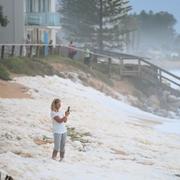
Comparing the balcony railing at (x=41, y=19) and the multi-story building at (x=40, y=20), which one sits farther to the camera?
the multi-story building at (x=40, y=20)

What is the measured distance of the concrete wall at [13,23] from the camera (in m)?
46.4

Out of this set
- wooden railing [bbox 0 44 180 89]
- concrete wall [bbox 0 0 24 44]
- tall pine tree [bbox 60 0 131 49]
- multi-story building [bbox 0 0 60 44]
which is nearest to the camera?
wooden railing [bbox 0 44 180 89]

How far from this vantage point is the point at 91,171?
15625mm

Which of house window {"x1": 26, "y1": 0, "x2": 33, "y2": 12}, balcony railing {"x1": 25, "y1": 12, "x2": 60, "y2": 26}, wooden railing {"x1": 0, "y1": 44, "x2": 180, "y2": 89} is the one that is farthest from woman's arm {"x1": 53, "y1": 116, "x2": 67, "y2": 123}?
house window {"x1": 26, "y1": 0, "x2": 33, "y2": 12}

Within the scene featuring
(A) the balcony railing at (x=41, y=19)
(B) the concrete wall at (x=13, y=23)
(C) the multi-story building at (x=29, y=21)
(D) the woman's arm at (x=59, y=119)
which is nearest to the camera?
(D) the woman's arm at (x=59, y=119)

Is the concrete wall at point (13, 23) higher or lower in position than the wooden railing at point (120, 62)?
higher

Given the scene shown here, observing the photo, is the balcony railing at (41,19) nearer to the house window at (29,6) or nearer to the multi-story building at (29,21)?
the multi-story building at (29,21)

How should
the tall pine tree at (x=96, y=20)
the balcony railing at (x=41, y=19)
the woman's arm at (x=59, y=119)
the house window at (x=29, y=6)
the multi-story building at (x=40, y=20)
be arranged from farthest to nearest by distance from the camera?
1. the tall pine tree at (x=96, y=20)
2. the house window at (x=29, y=6)
3. the multi-story building at (x=40, y=20)
4. the balcony railing at (x=41, y=19)
5. the woman's arm at (x=59, y=119)

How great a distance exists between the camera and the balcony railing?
2131 inches

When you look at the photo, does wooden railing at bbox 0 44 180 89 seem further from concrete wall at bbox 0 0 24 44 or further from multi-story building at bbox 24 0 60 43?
multi-story building at bbox 24 0 60 43

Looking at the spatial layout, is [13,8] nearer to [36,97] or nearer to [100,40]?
[36,97]

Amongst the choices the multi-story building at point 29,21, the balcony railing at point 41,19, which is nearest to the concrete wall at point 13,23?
the multi-story building at point 29,21

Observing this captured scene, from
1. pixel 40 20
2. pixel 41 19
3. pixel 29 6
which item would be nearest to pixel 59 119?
pixel 40 20

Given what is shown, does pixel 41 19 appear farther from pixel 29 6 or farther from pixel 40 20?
pixel 29 6
